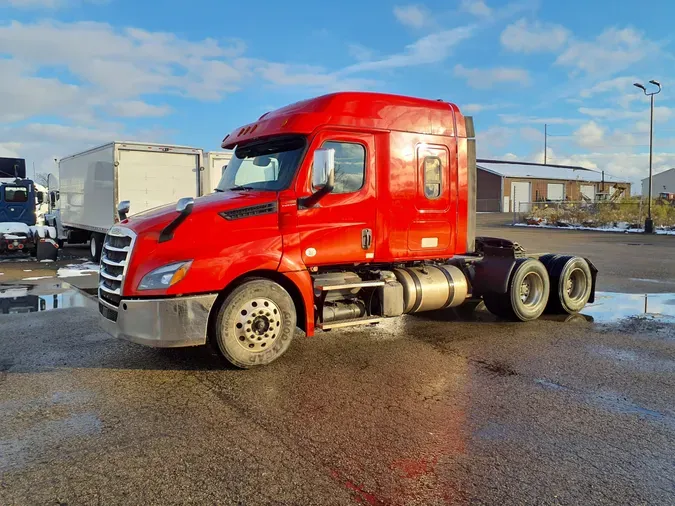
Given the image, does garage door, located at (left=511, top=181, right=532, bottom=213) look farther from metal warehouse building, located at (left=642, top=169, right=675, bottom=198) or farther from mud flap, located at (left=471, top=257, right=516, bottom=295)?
mud flap, located at (left=471, top=257, right=516, bottom=295)

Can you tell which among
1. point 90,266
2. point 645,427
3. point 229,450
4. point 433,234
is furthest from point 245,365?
point 90,266

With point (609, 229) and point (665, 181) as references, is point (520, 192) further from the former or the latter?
point (665, 181)

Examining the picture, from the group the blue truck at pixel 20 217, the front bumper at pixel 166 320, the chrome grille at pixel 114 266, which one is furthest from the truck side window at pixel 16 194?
the front bumper at pixel 166 320

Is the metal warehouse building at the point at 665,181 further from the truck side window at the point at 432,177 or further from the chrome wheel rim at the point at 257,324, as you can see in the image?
the chrome wheel rim at the point at 257,324

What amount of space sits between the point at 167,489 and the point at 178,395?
1784 millimetres

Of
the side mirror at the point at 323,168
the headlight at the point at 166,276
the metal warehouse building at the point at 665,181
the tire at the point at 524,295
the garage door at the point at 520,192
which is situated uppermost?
the metal warehouse building at the point at 665,181

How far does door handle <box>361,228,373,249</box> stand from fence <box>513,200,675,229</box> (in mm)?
30819

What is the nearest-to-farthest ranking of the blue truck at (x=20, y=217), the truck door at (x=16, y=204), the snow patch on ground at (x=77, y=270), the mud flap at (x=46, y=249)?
1. the snow patch on ground at (x=77, y=270)
2. the mud flap at (x=46, y=249)
3. the blue truck at (x=20, y=217)
4. the truck door at (x=16, y=204)

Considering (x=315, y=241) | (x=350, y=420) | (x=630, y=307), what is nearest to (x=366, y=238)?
(x=315, y=241)

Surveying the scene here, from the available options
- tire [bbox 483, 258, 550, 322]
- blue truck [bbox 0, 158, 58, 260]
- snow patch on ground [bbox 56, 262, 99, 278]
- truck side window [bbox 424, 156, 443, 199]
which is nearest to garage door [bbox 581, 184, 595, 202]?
blue truck [bbox 0, 158, 58, 260]

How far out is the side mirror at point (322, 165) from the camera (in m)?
5.80

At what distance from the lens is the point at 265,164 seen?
6586 mm

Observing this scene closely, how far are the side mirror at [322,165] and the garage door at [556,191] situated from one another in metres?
69.9

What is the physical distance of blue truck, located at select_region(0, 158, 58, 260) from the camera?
1730 cm
